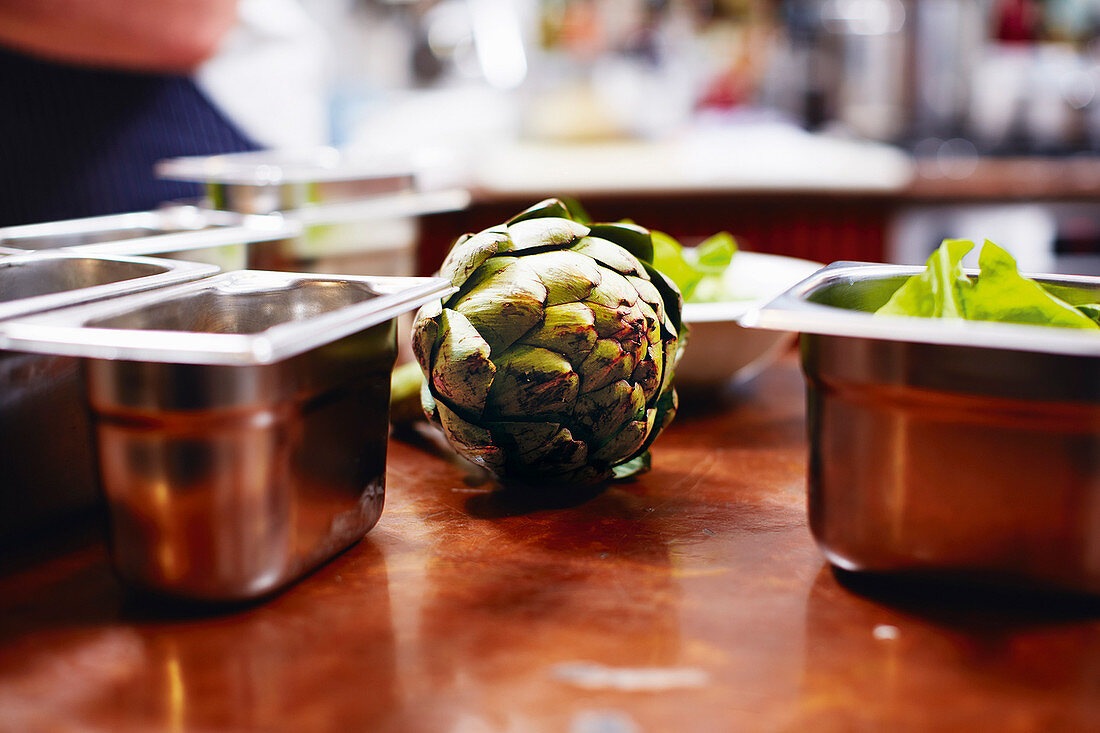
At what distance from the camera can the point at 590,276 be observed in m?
0.59

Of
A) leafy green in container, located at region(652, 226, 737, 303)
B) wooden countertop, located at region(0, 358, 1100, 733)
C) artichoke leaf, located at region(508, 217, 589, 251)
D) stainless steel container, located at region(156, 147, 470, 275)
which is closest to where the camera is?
wooden countertop, located at region(0, 358, 1100, 733)

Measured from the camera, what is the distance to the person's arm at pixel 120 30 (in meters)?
1.26

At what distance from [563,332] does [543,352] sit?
0.02 metres

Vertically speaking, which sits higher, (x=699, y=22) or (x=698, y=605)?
(x=699, y=22)

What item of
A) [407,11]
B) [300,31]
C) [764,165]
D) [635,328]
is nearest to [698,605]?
[635,328]

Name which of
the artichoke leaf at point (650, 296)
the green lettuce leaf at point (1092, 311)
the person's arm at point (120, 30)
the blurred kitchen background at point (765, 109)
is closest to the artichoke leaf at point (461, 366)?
the artichoke leaf at point (650, 296)

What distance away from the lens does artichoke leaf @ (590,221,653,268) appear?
0.65 m

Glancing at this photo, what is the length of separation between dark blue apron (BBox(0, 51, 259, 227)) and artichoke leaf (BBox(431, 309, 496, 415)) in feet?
3.36

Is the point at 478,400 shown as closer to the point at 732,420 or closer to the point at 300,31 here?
the point at 732,420

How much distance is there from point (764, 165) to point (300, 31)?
3.65 ft

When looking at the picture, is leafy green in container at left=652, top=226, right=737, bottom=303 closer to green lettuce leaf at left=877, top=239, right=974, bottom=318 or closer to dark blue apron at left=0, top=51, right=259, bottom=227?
green lettuce leaf at left=877, top=239, right=974, bottom=318

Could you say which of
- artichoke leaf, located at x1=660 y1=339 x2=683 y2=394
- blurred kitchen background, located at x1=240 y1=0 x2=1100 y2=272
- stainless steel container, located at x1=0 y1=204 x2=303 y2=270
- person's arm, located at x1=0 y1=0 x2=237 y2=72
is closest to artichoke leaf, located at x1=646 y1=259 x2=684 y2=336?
artichoke leaf, located at x1=660 y1=339 x2=683 y2=394

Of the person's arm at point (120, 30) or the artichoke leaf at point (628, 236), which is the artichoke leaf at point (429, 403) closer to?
the artichoke leaf at point (628, 236)

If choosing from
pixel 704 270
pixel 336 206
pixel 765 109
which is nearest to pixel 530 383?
pixel 704 270
